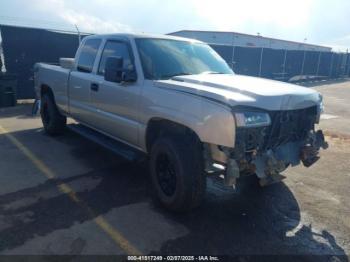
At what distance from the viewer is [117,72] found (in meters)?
4.18

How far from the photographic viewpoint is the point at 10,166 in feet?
17.2

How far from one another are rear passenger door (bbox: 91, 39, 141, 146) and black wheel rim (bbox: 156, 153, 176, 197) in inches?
25.1

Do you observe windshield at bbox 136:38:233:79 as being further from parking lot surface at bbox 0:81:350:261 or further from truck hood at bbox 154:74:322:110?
parking lot surface at bbox 0:81:350:261

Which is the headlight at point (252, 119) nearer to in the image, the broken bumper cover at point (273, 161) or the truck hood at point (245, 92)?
the truck hood at point (245, 92)

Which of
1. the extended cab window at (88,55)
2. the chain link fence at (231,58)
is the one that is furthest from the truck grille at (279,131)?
the chain link fence at (231,58)

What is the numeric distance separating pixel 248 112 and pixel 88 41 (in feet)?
12.0

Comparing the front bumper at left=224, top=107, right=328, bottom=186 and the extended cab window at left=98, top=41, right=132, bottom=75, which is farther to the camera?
the extended cab window at left=98, top=41, right=132, bottom=75

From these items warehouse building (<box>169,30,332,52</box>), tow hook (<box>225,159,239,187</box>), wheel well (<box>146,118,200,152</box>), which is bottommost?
tow hook (<box>225,159,239,187</box>)

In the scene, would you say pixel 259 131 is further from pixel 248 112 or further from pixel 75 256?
pixel 75 256

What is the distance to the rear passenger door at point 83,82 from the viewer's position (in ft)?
17.6

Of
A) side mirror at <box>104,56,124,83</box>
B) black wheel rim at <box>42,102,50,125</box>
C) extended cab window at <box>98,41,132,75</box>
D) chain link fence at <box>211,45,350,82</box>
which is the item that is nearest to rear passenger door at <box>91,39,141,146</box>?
extended cab window at <box>98,41,132,75</box>

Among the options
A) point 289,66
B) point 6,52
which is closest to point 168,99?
point 6,52

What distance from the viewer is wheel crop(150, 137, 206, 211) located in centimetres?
353

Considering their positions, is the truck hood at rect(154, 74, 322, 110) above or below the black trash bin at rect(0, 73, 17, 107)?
above
